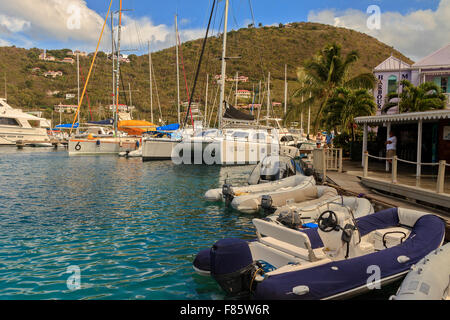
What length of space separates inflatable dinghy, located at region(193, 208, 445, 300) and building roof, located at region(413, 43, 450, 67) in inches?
891

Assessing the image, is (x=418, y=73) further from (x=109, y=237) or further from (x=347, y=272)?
(x=109, y=237)

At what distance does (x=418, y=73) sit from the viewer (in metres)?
25.1

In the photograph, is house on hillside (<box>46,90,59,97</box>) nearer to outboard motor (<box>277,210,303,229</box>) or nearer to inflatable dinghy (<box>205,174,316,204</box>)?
inflatable dinghy (<box>205,174,316,204</box>)

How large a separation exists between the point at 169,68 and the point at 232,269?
106 m

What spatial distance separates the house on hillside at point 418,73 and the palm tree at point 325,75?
2.56 m

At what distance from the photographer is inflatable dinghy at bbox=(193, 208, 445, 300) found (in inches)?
192

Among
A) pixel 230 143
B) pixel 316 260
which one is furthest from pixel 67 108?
pixel 316 260

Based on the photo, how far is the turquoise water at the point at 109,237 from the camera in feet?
20.4

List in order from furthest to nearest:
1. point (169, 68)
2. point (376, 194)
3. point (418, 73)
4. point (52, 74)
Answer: point (52, 74), point (169, 68), point (418, 73), point (376, 194)

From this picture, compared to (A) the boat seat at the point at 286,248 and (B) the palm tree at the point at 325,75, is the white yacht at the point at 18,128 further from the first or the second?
(A) the boat seat at the point at 286,248

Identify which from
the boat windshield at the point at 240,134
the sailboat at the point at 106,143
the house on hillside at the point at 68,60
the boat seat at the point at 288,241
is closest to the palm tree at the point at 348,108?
the boat windshield at the point at 240,134
